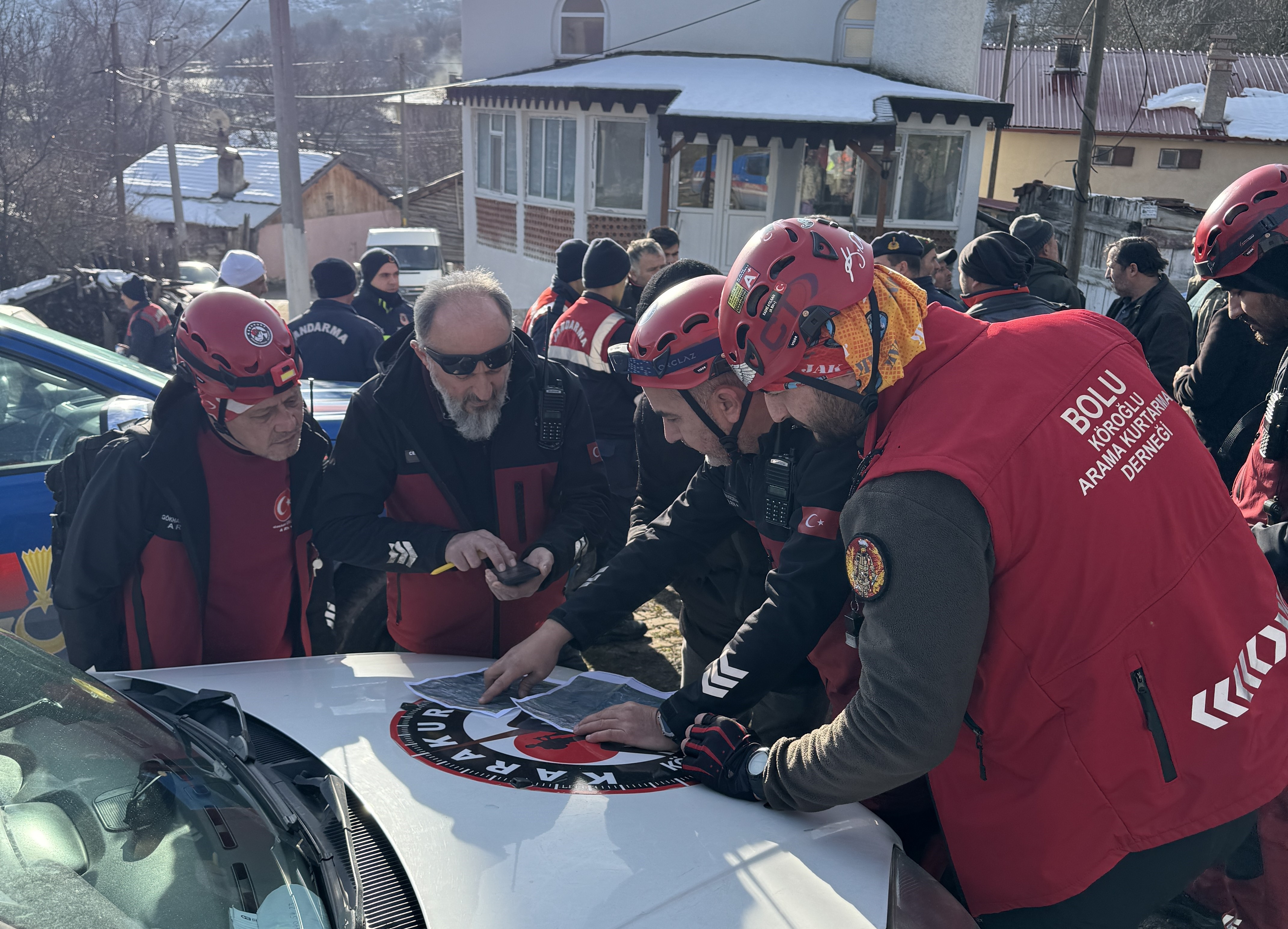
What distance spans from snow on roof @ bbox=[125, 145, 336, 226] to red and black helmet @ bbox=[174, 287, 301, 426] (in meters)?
36.7

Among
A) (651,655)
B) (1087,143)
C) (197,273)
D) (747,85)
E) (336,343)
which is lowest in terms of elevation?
(197,273)

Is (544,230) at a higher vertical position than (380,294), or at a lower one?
lower

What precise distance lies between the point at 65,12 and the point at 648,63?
91.0ft

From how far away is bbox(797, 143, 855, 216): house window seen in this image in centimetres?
1744

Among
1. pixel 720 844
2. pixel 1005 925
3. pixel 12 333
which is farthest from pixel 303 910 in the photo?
pixel 12 333

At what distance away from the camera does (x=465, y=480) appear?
333cm

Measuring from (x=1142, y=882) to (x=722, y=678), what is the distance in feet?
3.05

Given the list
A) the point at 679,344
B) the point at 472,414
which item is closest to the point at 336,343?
the point at 472,414

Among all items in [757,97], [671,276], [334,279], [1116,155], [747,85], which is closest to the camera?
[671,276]

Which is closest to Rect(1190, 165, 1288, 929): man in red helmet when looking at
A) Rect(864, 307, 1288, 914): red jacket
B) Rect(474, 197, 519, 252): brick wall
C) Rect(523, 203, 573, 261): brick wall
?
Rect(864, 307, 1288, 914): red jacket

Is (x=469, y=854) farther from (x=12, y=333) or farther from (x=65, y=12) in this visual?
(x=65, y=12)

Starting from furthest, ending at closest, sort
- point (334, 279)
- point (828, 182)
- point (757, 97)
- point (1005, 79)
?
point (1005, 79)
point (828, 182)
point (757, 97)
point (334, 279)

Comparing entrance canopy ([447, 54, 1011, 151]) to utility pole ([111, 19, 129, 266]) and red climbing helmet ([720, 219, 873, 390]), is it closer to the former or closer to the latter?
red climbing helmet ([720, 219, 873, 390])

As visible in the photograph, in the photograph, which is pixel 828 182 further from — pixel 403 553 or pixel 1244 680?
pixel 1244 680
